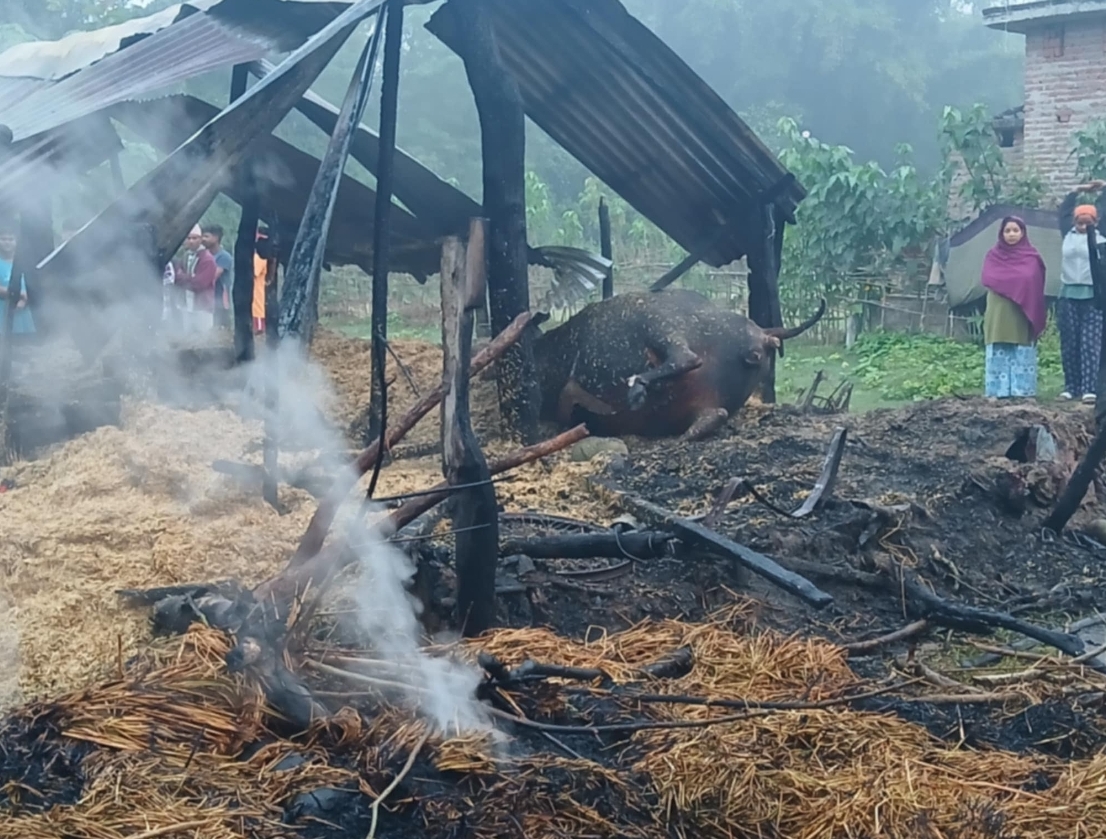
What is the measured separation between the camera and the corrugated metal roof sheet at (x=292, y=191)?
738cm

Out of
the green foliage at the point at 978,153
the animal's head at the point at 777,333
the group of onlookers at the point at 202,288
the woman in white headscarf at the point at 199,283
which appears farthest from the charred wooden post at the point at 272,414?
the green foliage at the point at 978,153

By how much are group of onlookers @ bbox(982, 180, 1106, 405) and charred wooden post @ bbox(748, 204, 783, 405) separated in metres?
2.35

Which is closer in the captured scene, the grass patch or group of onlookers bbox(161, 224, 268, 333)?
the grass patch

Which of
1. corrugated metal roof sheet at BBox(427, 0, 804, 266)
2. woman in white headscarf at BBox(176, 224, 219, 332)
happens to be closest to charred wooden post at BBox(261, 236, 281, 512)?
corrugated metal roof sheet at BBox(427, 0, 804, 266)

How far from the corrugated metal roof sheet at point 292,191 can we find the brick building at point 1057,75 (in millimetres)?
11311

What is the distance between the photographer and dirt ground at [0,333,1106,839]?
3.39 m

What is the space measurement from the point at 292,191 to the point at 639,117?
8.71 ft

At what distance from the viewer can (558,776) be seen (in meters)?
3.29

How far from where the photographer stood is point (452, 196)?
26.6ft

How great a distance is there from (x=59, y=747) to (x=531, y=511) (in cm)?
327

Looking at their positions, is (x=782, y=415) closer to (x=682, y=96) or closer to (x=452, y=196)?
(x=682, y=96)

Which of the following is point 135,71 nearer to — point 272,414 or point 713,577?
point 272,414

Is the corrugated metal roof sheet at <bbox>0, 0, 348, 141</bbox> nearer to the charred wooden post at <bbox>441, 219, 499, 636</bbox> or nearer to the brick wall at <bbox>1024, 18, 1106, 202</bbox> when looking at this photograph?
the charred wooden post at <bbox>441, 219, 499, 636</bbox>

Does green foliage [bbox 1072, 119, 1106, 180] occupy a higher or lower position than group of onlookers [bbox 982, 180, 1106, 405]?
higher
